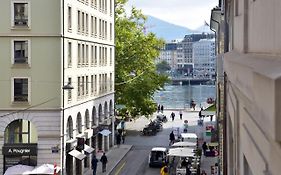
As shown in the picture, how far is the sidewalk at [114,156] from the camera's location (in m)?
41.4

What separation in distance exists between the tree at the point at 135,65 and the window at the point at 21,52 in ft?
82.5

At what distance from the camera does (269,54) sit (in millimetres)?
5062

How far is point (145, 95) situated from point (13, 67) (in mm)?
26587

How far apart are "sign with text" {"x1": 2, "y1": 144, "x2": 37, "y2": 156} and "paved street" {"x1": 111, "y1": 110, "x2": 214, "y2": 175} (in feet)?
24.8

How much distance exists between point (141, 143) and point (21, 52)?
23.2 meters

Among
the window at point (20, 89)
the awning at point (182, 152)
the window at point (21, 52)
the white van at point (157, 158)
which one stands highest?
the window at point (21, 52)

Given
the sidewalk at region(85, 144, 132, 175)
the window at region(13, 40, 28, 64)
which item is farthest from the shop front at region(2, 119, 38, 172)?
the sidewalk at region(85, 144, 132, 175)

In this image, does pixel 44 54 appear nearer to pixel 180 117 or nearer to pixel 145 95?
pixel 145 95

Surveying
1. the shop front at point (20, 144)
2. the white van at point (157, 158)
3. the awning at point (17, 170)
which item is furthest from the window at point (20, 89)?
the white van at point (157, 158)

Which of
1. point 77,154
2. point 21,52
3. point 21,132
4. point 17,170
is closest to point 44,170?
point 17,170

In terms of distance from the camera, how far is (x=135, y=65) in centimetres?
6250

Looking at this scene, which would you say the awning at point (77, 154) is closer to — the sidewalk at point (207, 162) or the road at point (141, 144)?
the road at point (141, 144)

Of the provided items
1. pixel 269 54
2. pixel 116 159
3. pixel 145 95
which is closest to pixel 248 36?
pixel 269 54

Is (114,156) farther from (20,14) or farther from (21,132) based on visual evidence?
(20,14)
